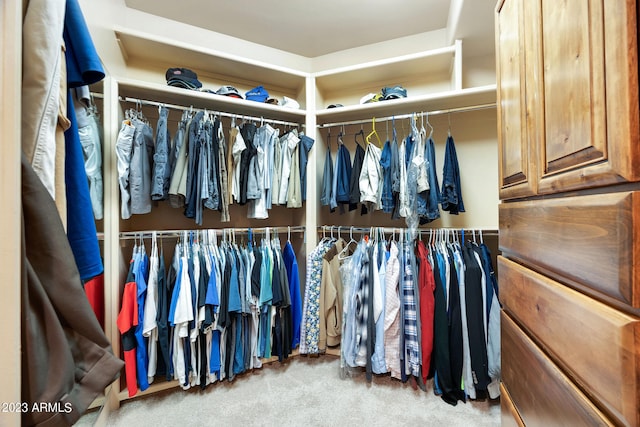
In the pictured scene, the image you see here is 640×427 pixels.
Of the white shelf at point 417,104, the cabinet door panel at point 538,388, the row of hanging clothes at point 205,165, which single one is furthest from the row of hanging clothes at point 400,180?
the cabinet door panel at point 538,388

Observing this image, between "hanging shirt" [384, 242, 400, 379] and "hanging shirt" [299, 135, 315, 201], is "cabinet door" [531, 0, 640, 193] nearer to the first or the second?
"hanging shirt" [384, 242, 400, 379]

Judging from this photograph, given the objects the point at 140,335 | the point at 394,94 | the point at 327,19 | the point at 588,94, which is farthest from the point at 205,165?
the point at 588,94

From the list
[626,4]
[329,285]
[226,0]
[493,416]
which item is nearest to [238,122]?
[226,0]

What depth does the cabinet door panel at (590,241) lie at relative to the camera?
403mm

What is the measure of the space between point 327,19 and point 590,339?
8.08 ft

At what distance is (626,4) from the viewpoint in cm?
41

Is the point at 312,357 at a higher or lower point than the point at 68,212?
lower

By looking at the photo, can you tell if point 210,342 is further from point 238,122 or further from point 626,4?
point 626,4

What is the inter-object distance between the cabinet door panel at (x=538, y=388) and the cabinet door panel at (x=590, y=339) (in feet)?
0.10

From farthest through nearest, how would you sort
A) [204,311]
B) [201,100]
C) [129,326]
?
[201,100] < [204,311] < [129,326]

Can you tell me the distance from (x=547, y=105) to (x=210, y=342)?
2.02m

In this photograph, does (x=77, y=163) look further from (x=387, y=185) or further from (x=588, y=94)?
(x=387, y=185)

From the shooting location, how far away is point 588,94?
50 cm

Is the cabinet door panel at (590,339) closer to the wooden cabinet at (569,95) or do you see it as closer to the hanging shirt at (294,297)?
the wooden cabinet at (569,95)
